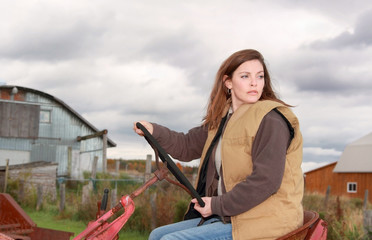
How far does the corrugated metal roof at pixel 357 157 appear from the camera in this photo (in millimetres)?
28906

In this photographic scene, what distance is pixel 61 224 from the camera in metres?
13.2

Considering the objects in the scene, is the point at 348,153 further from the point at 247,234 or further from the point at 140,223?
the point at 247,234

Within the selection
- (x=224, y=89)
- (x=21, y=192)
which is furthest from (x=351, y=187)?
(x=224, y=89)

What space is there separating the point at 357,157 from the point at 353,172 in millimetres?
950

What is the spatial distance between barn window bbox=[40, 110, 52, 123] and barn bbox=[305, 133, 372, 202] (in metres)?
Answer: 16.0

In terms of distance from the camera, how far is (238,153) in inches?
125

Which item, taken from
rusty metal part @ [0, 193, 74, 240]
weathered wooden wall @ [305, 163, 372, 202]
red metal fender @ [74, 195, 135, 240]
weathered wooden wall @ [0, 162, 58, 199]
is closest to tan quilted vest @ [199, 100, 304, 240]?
red metal fender @ [74, 195, 135, 240]

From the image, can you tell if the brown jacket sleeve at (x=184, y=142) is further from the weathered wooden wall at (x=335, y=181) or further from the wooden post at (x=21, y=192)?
the weathered wooden wall at (x=335, y=181)

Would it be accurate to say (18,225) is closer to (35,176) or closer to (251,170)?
(251,170)

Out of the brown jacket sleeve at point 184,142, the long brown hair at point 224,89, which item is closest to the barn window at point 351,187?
the brown jacket sleeve at point 184,142

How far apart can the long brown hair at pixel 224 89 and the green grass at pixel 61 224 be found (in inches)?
292

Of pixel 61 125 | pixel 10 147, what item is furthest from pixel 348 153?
pixel 10 147

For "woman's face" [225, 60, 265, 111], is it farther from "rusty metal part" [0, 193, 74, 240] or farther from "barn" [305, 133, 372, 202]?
"barn" [305, 133, 372, 202]

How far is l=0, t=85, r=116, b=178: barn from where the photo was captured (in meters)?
28.0
